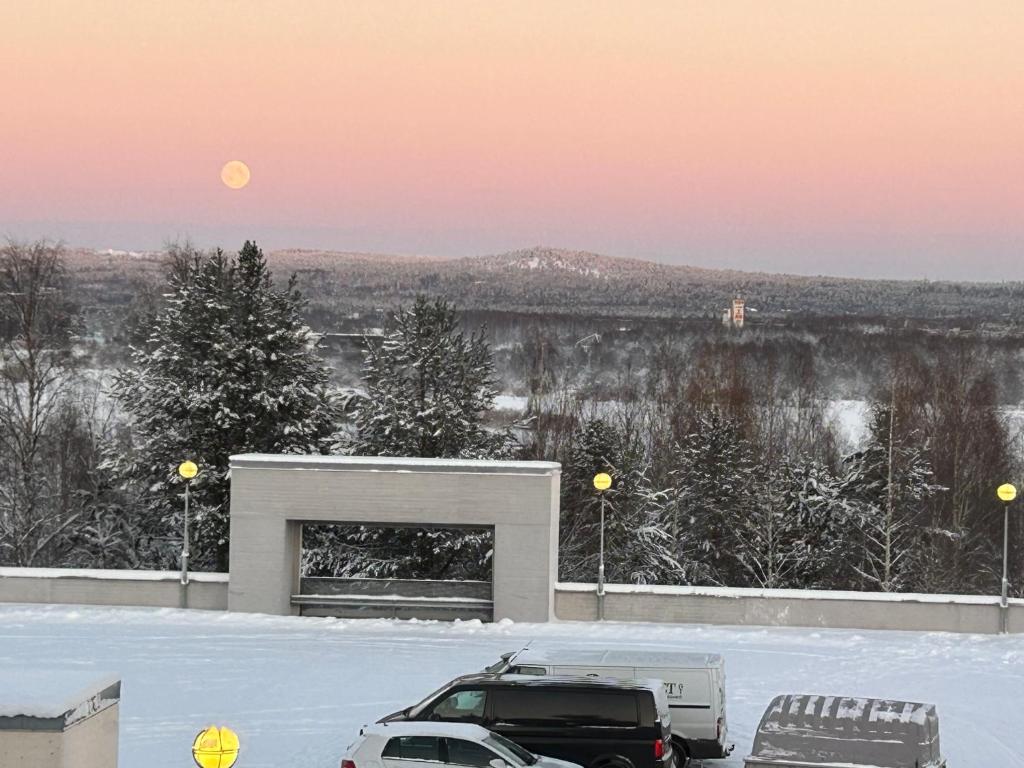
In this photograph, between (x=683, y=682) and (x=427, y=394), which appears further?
(x=427, y=394)

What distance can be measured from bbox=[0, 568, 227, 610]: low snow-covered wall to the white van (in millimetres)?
14926

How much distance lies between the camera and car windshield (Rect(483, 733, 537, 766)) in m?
14.5

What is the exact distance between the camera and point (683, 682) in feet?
58.3

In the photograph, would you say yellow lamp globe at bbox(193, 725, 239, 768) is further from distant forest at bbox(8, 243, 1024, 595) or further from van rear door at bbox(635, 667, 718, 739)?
distant forest at bbox(8, 243, 1024, 595)

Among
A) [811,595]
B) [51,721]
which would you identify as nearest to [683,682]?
[51,721]

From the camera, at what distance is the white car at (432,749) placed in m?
14.4

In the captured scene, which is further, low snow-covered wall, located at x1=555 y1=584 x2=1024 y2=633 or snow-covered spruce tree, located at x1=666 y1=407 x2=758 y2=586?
snow-covered spruce tree, located at x1=666 y1=407 x2=758 y2=586

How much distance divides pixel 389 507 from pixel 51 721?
2180 centimetres

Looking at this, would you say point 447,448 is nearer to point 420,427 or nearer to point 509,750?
point 420,427

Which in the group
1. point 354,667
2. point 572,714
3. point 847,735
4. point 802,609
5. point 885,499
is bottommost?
point 885,499

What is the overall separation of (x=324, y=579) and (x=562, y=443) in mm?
38330

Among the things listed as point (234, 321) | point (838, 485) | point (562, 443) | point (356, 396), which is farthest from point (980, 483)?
point (234, 321)

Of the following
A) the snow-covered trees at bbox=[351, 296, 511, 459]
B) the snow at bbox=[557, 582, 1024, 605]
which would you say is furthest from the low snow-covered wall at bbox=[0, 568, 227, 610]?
the snow-covered trees at bbox=[351, 296, 511, 459]

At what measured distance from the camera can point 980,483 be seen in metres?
63.3
